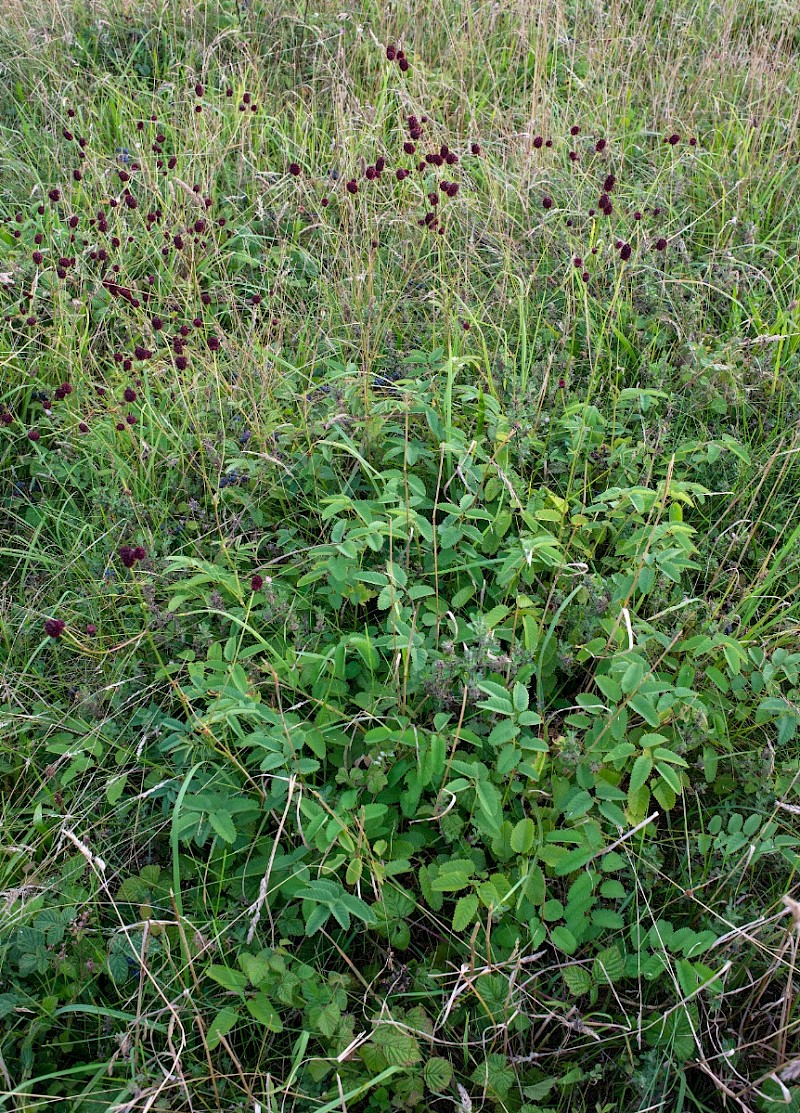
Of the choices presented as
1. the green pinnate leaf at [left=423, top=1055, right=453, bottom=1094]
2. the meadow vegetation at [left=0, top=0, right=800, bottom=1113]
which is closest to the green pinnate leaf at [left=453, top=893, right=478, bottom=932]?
the meadow vegetation at [left=0, top=0, right=800, bottom=1113]

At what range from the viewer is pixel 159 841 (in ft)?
6.44

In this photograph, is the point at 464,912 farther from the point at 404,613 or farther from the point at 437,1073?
the point at 404,613

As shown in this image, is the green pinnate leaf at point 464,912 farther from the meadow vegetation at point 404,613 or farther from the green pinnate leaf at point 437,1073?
the green pinnate leaf at point 437,1073

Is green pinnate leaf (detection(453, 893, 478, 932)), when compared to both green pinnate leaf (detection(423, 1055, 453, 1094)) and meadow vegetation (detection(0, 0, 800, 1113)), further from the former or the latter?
green pinnate leaf (detection(423, 1055, 453, 1094))

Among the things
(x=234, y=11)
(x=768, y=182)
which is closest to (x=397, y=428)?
(x=768, y=182)

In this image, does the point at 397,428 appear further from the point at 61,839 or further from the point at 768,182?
the point at 768,182

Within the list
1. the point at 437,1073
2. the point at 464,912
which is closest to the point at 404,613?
the point at 464,912

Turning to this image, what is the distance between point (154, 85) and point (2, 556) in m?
2.89

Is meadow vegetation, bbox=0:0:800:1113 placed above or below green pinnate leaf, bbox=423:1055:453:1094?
above

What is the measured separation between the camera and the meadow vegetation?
164 cm

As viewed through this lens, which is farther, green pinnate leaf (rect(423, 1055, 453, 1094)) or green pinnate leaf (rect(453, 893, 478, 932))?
green pinnate leaf (rect(453, 893, 478, 932))

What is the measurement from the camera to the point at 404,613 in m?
1.99

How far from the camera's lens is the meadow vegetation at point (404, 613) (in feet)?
5.38

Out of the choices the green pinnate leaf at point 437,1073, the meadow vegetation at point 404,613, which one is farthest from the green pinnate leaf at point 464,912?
the green pinnate leaf at point 437,1073
